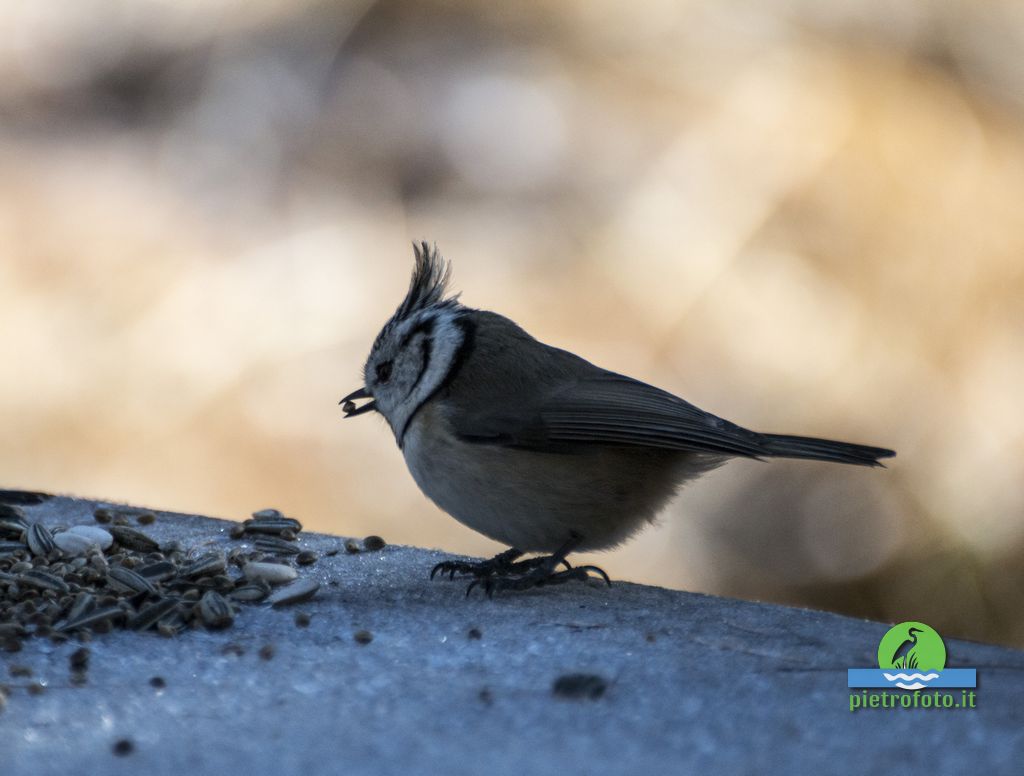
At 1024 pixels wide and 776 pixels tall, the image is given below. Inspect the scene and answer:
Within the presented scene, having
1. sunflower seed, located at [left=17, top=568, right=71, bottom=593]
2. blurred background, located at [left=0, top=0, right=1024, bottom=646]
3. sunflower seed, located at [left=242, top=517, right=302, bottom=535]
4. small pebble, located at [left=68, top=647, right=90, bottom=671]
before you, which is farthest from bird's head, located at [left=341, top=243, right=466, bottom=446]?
blurred background, located at [left=0, top=0, right=1024, bottom=646]

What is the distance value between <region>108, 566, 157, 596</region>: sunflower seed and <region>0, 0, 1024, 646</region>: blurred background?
241 centimetres

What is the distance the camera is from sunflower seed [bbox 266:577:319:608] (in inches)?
98.6

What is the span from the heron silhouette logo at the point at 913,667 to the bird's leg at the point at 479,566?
101 cm

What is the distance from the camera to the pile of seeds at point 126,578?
2.33 meters

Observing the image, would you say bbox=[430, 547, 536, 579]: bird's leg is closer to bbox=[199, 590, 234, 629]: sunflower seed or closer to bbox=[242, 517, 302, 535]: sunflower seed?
bbox=[242, 517, 302, 535]: sunflower seed

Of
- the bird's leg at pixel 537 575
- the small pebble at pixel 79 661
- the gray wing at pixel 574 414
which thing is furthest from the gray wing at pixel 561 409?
the small pebble at pixel 79 661

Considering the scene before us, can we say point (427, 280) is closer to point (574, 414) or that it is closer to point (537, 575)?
point (574, 414)

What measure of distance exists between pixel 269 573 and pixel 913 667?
50.7 inches

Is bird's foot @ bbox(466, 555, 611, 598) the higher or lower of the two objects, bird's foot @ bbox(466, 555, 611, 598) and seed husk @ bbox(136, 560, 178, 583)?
the higher

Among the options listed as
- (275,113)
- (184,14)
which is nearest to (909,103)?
(275,113)

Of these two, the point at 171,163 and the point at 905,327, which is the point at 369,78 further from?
the point at 905,327

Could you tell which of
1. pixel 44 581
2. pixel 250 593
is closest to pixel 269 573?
pixel 250 593

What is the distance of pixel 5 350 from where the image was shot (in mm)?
5316

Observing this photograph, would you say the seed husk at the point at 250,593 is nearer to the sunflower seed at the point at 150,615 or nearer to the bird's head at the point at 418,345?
the sunflower seed at the point at 150,615
